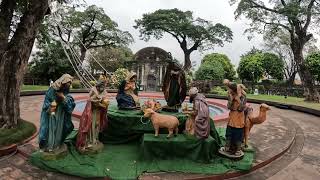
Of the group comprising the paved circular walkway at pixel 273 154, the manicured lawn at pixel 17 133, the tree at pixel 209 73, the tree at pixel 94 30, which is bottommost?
the paved circular walkway at pixel 273 154

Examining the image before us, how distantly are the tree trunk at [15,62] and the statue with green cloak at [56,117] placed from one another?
255 cm

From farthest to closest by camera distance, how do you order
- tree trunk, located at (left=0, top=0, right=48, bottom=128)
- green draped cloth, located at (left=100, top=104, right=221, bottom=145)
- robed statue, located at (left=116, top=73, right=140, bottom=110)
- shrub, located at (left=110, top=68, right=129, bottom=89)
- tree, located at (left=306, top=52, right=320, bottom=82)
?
1. tree, located at (left=306, top=52, right=320, bottom=82)
2. shrub, located at (left=110, top=68, right=129, bottom=89)
3. robed statue, located at (left=116, top=73, right=140, bottom=110)
4. tree trunk, located at (left=0, top=0, right=48, bottom=128)
5. green draped cloth, located at (left=100, top=104, right=221, bottom=145)

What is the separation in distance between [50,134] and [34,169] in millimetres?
782

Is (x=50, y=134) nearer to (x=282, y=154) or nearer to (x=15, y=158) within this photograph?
(x=15, y=158)

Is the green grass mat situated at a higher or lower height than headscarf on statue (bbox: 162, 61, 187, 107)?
lower

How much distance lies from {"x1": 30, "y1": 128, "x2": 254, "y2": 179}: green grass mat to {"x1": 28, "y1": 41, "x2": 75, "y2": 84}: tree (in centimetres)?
2341

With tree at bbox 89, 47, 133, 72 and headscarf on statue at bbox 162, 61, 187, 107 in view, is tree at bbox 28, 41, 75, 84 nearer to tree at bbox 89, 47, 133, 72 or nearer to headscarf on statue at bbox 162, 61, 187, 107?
tree at bbox 89, 47, 133, 72

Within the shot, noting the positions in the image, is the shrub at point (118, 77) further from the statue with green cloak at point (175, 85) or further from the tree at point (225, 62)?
the tree at point (225, 62)

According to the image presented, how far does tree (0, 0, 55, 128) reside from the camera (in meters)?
8.41

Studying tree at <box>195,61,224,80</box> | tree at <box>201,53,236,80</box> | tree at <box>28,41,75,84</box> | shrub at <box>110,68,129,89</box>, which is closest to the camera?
shrub at <box>110,68,129,89</box>

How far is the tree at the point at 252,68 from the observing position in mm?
33281

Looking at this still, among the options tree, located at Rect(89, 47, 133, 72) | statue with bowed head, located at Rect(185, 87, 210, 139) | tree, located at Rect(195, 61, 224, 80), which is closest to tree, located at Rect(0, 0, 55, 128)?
statue with bowed head, located at Rect(185, 87, 210, 139)

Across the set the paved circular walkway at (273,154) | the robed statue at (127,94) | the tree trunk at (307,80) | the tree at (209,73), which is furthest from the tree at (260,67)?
the robed statue at (127,94)

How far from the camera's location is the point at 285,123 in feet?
39.7
